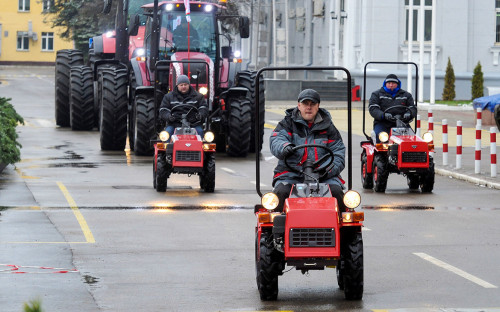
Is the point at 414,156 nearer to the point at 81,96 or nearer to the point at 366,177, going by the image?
the point at 366,177

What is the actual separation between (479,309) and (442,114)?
32658 mm

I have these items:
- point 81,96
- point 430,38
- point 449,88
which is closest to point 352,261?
point 81,96

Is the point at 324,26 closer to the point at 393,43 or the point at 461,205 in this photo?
the point at 393,43

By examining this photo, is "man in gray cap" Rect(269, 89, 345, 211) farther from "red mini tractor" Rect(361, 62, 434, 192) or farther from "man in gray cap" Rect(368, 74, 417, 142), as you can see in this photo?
"man in gray cap" Rect(368, 74, 417, 142)

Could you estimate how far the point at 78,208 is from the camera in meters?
16.6

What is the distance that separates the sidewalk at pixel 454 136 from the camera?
21663 millimetres

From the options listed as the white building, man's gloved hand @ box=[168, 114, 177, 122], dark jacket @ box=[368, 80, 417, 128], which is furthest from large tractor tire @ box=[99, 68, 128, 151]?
the white building

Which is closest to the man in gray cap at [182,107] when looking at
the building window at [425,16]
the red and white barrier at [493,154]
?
the red and white barrier at [493,154]

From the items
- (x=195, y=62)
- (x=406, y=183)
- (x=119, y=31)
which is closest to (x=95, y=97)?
(x=119, y=31)

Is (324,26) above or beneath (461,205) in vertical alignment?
above

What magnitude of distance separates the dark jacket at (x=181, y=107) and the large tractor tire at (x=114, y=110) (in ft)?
20.9

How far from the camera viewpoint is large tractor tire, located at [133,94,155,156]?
2439 cm

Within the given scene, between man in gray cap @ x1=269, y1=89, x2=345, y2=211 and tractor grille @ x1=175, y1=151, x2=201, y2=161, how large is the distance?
8.23 meters

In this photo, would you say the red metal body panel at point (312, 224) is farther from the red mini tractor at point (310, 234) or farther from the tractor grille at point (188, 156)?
the tractor grille at point (188, 156)
